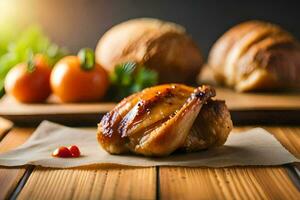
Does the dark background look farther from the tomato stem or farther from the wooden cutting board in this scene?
the wooden cutting board

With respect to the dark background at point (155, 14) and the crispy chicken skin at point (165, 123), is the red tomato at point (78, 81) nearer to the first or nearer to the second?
the crispy chicken skin at point (165, 123)

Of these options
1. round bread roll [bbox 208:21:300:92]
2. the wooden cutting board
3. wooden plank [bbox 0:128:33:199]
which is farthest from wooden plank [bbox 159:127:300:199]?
round bread roll [bbox 208:21:300:92]

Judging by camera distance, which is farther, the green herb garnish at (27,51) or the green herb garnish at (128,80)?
the green herb garnish at (27,51)

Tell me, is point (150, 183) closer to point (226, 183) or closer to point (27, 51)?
point (226, 183)

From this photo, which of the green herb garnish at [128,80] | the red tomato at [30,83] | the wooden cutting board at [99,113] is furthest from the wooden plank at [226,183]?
the red tomato at [30,83]

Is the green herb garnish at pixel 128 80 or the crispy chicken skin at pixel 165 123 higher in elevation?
the crispy chicken skin at pixel 165 123

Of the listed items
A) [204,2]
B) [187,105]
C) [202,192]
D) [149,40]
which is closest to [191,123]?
[187,105]
